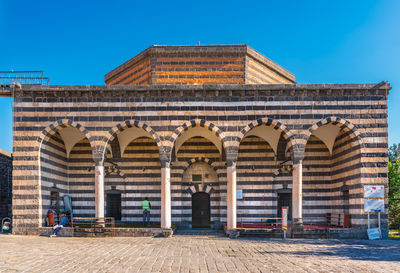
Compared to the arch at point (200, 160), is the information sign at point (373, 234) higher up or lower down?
lower down

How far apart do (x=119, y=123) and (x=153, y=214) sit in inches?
222

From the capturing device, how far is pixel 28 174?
18.0 meters

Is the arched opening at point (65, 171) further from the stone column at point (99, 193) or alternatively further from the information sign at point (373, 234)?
the information sign at point (373, 234)

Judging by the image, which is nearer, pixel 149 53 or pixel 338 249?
pixel 338 249

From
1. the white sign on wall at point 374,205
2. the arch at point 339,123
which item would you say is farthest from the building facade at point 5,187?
the white sign on wall at point 374,205

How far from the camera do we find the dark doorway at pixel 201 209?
69.6 ft

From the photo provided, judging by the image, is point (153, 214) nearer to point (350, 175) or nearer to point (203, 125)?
point (203, 125)

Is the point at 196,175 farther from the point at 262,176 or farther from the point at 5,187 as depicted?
the point at 5,187

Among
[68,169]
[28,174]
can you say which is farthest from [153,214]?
[28,174]

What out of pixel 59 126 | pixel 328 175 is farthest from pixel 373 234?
pixel 59 126

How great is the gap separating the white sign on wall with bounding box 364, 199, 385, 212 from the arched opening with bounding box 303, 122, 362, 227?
0.98m

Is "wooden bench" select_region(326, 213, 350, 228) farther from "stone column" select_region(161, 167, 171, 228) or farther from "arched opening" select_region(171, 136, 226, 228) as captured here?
"stone column" select_region(161, 167, 171, 228)

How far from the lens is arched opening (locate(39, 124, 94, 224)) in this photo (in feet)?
60.8

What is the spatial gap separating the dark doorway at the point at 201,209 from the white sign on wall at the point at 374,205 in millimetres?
7995
